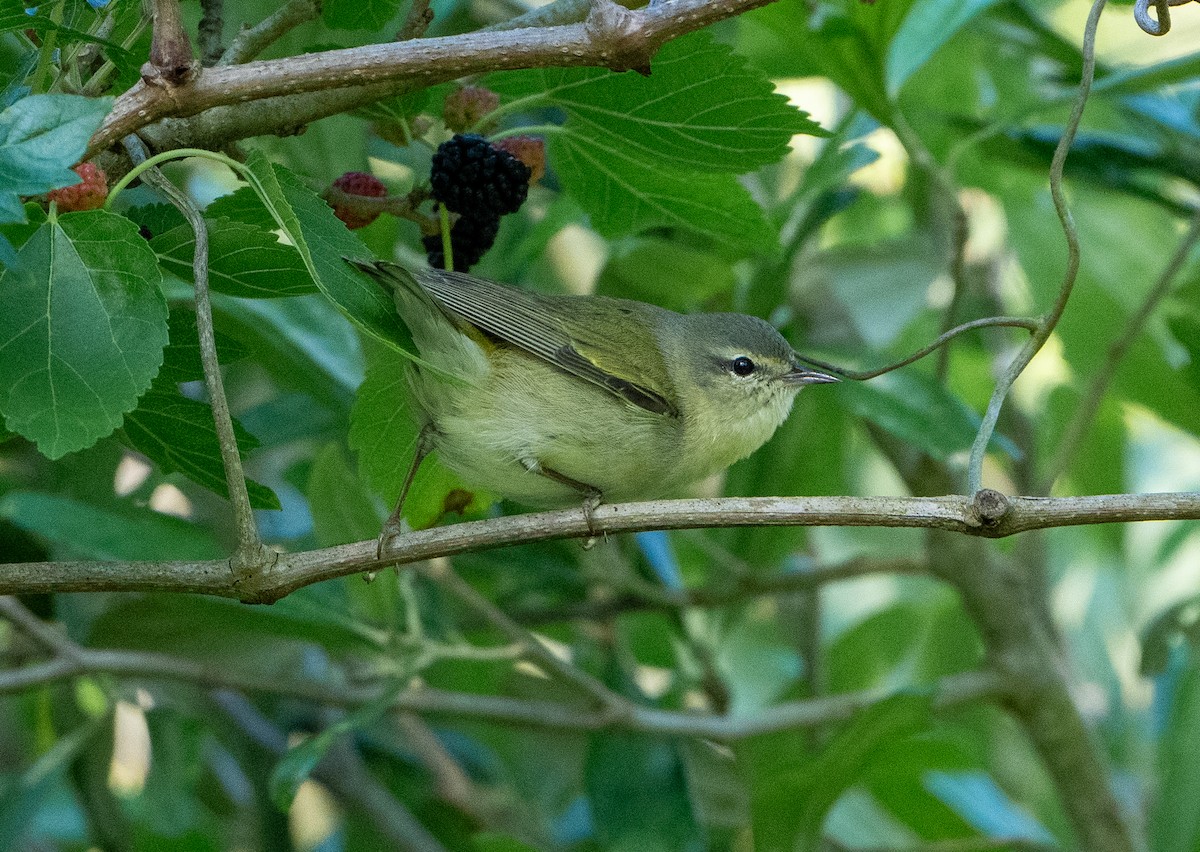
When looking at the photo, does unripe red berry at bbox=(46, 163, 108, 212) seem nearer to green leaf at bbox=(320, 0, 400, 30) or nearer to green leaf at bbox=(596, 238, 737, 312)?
green leaf at bbox=(320, 0, 400, 30)

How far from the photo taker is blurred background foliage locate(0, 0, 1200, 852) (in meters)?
2.95

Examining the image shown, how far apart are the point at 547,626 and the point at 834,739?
1.32 m

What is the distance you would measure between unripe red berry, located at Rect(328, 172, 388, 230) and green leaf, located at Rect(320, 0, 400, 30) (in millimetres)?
258

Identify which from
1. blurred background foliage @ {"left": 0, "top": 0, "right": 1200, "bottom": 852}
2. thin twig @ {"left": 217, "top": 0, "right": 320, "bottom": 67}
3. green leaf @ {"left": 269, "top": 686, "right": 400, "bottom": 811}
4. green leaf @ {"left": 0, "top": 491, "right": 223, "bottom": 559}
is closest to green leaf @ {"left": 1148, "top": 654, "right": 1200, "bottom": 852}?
blurred background foliage @ {"left": 0, "top": 0, "right": 1200, "bottom": 852}

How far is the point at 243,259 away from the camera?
1837mm

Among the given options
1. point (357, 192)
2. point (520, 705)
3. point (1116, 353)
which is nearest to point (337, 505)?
point (520, 705)

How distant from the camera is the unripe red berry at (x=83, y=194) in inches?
68.6

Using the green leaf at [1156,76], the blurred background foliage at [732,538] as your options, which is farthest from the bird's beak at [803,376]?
the green leaf at [1156,76]

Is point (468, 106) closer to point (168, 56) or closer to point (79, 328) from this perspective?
point (168, 56)

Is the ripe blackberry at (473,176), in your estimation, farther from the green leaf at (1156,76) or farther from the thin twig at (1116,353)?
the thin twig at (1116,353)

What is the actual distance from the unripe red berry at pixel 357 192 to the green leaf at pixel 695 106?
332mm

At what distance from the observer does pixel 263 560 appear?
70.4 inches

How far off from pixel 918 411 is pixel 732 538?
3.14ft

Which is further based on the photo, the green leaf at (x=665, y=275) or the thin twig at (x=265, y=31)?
the green leaf at (x=665, y=275)
